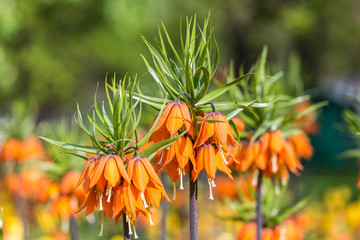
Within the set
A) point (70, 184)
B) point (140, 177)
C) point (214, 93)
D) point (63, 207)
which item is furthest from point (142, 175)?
point (63, 207)

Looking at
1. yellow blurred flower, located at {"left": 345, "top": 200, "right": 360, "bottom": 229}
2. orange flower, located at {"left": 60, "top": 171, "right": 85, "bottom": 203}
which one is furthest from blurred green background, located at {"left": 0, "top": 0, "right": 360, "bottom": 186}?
orange flower, located at {"left": 60, "top": 171, "right": 85, "bottom": 203}

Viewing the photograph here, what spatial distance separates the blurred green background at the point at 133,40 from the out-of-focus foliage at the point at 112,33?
0.06 feet

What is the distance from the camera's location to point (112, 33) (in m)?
10.5

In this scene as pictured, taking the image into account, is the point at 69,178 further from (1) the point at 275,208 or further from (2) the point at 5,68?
(2) the point at 5,68

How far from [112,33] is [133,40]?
5.15ft

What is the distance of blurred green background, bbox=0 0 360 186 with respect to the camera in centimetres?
913

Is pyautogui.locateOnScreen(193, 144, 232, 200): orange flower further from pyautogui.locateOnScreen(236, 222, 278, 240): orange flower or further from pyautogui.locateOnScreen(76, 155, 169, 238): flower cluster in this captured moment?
pyautogui.locateOnScreen(236, 222, 278, 240): orange flower

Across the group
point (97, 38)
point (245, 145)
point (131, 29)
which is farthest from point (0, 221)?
point (97, 38)

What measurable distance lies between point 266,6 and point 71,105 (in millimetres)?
5355

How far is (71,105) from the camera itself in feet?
38.0

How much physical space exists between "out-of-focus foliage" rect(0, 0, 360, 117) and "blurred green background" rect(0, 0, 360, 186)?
2 centimetres

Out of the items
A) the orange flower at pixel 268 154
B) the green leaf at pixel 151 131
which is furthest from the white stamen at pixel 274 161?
the green leaf at pixel 151 131

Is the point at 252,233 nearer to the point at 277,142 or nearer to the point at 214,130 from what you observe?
the point at 277,142

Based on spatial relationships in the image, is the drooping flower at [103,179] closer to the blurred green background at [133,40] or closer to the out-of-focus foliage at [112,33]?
the blurred green background at [133,40]
